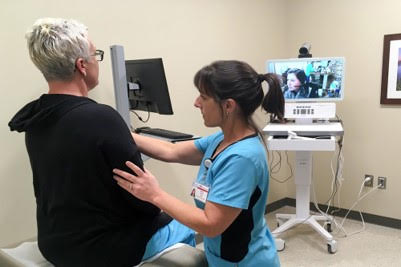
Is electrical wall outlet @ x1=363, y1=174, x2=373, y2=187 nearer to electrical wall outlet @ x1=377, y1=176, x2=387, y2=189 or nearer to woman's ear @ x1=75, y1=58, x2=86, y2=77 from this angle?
electrical wall outlet @ x1=377, y1=176, x2=387, y2=189

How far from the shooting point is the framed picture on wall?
290 cm

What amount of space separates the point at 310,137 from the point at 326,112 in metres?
0.33

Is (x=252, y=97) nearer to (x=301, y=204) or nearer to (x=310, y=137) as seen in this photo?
(x=310, y=137)

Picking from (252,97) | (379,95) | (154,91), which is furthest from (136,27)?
(379,95)

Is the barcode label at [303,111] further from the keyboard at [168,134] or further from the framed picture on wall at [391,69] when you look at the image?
the keyboard at [168,134]

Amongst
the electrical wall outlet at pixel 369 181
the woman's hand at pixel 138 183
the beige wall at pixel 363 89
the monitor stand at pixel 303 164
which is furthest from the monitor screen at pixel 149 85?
the electrical wall outlet at pixel 369 181

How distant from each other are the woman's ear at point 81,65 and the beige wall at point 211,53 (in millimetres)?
804

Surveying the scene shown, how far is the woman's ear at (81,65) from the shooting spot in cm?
127

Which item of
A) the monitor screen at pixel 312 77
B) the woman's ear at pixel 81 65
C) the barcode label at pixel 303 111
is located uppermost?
the woman's ear at pixel 81 65

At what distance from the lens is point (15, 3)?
1875mm

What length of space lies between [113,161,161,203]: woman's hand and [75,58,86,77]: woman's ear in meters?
0.36

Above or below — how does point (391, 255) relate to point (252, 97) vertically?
below

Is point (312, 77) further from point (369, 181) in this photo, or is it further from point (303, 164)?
point (369, 181)

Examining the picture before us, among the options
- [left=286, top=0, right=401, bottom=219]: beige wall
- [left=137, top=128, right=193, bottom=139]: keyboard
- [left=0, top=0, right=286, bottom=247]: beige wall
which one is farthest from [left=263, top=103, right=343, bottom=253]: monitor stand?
[left=137, top=128, right=193, bottom=139]: keyboard
